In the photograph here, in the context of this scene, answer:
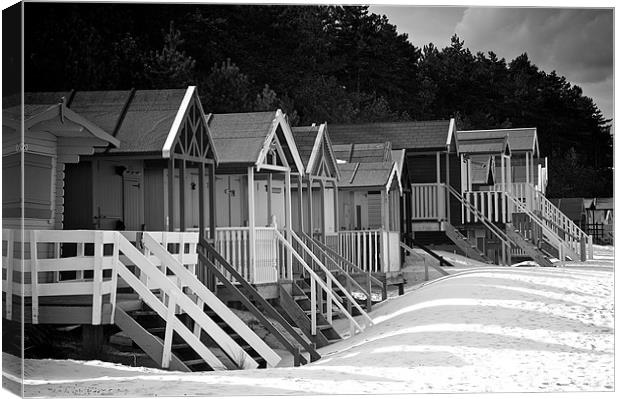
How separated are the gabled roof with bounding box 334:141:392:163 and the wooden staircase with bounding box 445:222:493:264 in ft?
9.36

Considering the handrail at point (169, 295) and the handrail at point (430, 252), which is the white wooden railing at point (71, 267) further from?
the handrail at point (430, 252)

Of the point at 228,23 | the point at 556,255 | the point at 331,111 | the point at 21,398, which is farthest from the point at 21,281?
the point at 556,255

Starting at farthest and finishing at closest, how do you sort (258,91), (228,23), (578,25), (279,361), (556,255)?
(556,255) → (258,91) → (228,23) → (279,361) → (578,25)

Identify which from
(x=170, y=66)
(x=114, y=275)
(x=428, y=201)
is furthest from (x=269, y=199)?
(x=428, y=201)

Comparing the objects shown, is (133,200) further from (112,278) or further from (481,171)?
(481,171)

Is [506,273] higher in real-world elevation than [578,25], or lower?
lower

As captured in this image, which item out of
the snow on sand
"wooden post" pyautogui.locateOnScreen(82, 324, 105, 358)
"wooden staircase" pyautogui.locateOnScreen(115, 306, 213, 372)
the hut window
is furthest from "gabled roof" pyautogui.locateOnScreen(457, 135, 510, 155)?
"wooden post" pyautogui.locateOnScreen(82, 324, 105, 358)

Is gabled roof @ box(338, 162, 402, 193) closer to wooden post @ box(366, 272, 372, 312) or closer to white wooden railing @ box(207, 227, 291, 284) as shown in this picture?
wooden post @ box(366, 272, 372, 312)

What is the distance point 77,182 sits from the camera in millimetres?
19844

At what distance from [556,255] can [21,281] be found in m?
18.3

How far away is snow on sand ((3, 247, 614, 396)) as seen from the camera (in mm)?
15750

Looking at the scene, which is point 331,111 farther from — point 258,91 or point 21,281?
point 21,281

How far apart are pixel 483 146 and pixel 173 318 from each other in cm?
1662

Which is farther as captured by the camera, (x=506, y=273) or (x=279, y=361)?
(x=506, y=273)
